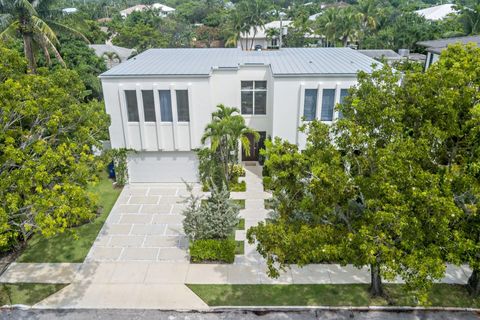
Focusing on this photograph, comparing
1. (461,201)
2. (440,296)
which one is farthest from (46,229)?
(440,296)

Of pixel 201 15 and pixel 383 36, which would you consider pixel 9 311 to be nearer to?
pixel 383 36

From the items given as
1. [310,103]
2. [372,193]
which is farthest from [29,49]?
[372,193]

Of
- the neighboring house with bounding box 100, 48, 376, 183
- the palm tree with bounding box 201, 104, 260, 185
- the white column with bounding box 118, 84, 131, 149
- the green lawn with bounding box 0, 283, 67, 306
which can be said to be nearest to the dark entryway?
the neighboring house with bounding box 100, 48, 376, 183

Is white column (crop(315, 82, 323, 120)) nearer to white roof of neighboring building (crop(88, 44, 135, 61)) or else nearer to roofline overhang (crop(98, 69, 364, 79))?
roofline overhang (crop(98, 69, 364, 79))

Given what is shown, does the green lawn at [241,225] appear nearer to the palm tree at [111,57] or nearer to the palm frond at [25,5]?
the palm frond at [25,5]

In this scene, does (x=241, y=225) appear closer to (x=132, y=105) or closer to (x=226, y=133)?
(x=226, y=133)

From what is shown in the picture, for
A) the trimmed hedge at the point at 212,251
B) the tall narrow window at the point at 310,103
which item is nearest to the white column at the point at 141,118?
the trimmed hedge at the point at 212,251
